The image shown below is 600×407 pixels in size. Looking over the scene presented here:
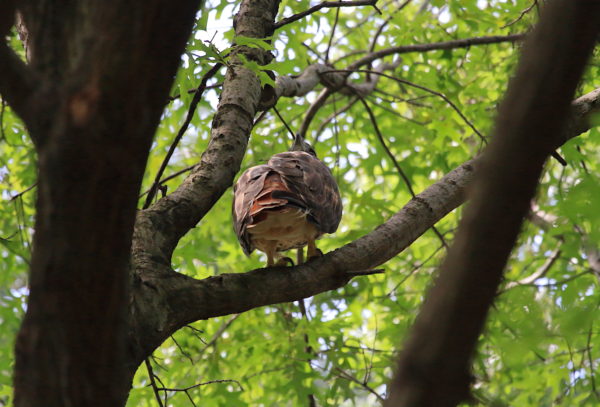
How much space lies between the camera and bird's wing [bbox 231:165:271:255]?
3.27 metres

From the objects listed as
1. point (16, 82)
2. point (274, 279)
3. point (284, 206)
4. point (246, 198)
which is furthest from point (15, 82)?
point (246, 198)

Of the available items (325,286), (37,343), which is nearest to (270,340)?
(325,286)

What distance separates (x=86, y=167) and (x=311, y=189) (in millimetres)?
2036

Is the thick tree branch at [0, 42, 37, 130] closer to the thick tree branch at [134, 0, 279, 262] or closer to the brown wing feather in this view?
the thick tree branch at [134, 0, 279, 262]

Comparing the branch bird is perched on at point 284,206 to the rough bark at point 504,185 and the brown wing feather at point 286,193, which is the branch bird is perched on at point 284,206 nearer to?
the brown wing feather at point 286,193

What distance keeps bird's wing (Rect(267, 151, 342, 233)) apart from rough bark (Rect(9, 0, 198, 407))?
166 centimetres

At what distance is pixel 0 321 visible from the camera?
4988 mm

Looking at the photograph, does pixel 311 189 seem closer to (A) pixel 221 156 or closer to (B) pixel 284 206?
(B) pixel 284 206

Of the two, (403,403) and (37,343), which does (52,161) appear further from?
(403,403)

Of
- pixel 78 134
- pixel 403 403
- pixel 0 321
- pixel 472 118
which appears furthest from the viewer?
pixel 472 118

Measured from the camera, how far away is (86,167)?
1502 mm

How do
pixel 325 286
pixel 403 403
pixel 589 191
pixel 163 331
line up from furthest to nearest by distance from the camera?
pixel 325 286 < pixel 589 191 < pixel 163 331 < pixel 403 403

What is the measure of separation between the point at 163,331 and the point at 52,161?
912 mm

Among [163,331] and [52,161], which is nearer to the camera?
[52,161]
